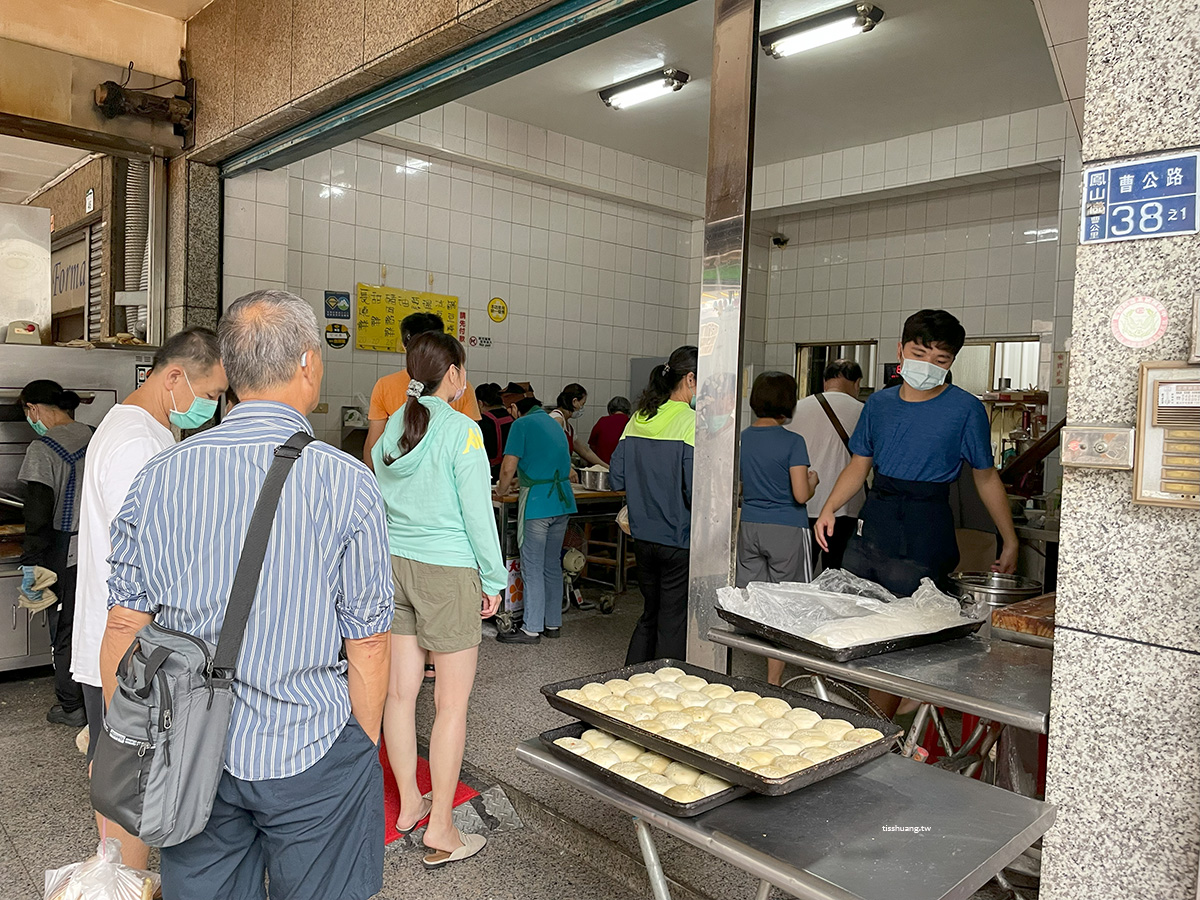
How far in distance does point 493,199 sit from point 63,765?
5602 mm

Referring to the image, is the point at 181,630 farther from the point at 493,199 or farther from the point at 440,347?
the point at 493,199

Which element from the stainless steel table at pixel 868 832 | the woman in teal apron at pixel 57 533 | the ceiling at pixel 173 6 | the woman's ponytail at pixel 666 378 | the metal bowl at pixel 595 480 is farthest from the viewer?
the metal bowl at pixel 595 480

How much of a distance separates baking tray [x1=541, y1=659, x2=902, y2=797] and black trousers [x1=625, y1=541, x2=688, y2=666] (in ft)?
5.82

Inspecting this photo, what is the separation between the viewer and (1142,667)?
1.53m

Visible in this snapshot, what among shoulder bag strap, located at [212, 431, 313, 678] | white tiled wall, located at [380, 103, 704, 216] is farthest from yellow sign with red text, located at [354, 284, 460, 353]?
shoulder bag strap, located at [212, 431, 313, 678]

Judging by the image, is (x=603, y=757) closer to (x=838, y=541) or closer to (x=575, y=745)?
(x=575, y=745)

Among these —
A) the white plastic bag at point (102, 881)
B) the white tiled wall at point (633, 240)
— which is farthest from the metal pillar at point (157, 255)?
the white plastic bag at point (102, 881)

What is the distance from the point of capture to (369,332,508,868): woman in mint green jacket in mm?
2721

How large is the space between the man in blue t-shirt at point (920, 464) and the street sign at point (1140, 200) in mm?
1295

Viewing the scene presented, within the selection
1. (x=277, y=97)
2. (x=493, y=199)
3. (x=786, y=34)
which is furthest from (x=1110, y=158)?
(x=493, y=199)

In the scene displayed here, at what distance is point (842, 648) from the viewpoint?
1.91 metres

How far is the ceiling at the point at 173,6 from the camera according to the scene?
465cm

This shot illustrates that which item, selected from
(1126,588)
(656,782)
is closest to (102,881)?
(656,782)

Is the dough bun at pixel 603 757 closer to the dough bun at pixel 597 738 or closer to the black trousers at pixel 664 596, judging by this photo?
the dough bun at pixel 597 738
